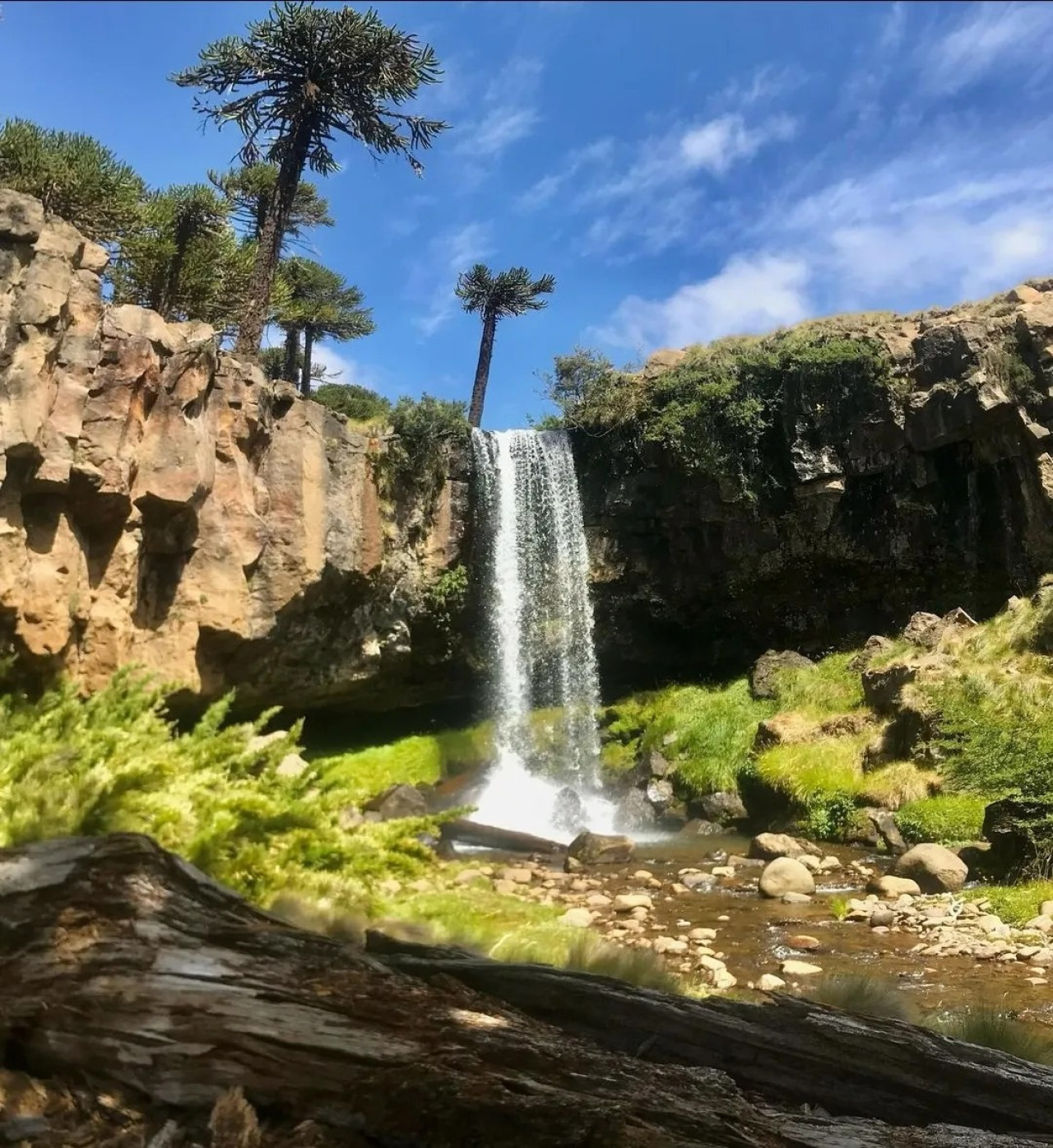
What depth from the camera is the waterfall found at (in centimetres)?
1892

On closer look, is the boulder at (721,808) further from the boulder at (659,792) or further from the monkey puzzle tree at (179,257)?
the monkey puzzle tree at (179,257)

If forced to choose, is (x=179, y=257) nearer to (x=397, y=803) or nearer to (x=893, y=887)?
(x=397, y=803)

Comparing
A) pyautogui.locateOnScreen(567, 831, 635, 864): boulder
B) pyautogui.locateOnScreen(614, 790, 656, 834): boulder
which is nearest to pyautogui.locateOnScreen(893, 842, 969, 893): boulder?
pyautogui.locateOnScreen(567, 831, 635, 864): boulder

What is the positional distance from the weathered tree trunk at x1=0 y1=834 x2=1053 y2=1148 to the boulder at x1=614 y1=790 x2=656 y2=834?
12456 millimetres

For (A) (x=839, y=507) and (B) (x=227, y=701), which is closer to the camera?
(B) (x=227, y=701)

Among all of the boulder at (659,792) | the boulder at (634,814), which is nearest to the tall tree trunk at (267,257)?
A: the boulder at (634,814)

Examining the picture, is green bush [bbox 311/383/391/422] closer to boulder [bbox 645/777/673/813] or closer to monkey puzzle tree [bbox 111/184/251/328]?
monkey puzzle tree [bbox 111/184/251/328]

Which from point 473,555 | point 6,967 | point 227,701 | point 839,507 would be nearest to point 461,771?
point 473,555

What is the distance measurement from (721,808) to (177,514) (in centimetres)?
994

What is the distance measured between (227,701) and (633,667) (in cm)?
1589

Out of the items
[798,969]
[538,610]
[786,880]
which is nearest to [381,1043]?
[798,969]

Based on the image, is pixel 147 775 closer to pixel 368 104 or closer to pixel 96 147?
pixel 96 147

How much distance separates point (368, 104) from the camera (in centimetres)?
1686

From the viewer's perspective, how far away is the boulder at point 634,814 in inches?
594
